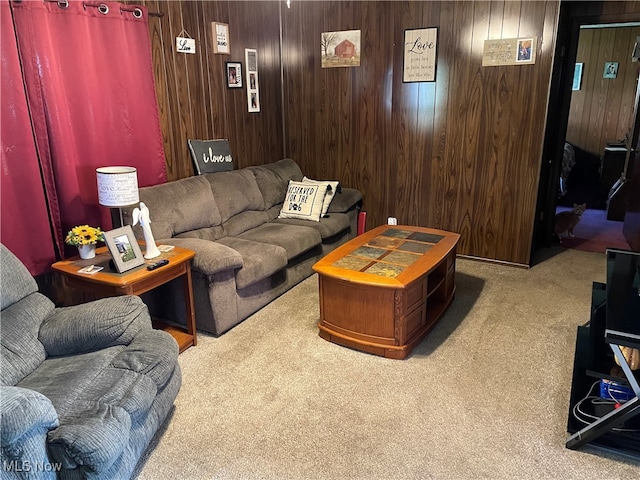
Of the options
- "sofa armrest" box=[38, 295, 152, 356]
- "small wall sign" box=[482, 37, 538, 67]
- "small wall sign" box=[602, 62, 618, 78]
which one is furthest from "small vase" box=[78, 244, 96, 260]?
"small wall sign" box=[602, 62, 618, 78]

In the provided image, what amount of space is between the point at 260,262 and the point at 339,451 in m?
1.45

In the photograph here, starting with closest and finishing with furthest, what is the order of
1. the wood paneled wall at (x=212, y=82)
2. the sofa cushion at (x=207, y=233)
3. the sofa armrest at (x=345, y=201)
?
the sofa cushion at (x=207, y=233) → the wood paneled wall at (x=212, y=82) → the sofa armrest at (x=345, y=201)

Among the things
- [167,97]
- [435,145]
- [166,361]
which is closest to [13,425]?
[166,361]

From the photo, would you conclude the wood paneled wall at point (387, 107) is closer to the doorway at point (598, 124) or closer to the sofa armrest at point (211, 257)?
the sofa armrest at point (211, 257)

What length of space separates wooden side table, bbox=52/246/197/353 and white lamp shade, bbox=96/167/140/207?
0.34 meters

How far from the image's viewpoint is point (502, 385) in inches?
97.4

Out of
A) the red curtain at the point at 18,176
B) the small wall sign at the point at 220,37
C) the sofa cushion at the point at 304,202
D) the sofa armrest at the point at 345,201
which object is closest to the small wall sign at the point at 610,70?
the sofa armrest at the point at 345,201

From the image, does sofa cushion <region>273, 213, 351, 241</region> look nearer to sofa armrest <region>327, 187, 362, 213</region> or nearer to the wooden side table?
sofa armrest <region>327, 187, 362, 213</region>

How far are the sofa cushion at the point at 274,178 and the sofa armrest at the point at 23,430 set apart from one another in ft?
9.28

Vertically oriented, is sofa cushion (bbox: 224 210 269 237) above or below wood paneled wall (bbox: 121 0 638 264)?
below

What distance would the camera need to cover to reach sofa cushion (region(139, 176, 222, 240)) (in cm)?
Result: 316

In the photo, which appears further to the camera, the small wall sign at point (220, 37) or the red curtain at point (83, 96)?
the small wall sign at point (220, 37)

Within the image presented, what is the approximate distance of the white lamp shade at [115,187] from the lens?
2.63 metres

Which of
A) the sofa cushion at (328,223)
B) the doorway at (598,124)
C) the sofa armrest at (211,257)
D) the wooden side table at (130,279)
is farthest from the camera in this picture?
the doorway at (598,124)
